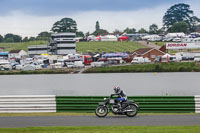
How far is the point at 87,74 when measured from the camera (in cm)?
8844

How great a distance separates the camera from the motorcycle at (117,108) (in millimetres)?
20156

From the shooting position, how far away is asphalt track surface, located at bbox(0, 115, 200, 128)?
59.8 feet

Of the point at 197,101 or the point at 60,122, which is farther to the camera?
the point at 197,101

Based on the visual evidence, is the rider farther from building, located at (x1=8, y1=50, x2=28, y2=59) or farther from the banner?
building, located at (x1=8, y1=50, x2=28, y2=59)

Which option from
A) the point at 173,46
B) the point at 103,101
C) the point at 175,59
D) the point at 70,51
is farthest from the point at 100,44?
the point at 103,101

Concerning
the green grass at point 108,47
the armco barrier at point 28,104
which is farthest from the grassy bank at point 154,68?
the armco barrier at point 28,104

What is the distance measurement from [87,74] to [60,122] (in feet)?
228

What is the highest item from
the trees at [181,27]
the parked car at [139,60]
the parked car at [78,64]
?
the trees at [181,27]

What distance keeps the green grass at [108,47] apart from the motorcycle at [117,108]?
117 metres

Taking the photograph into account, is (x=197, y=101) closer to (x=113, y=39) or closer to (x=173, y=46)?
(x=173, y=46)

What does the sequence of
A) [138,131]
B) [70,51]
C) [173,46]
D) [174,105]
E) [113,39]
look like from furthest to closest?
[113,39] < [70,51] < [173,46] < [174,105] < [138,131]

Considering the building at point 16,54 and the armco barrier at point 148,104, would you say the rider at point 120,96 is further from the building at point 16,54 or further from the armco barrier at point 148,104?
the building at point 16,54

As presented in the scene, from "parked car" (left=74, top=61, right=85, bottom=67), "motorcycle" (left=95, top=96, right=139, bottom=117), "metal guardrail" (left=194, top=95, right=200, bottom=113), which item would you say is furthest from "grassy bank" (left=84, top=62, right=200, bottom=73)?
"motorcycle" (left=95, top=96, right=139, bottom=117)

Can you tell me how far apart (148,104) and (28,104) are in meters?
6.20
